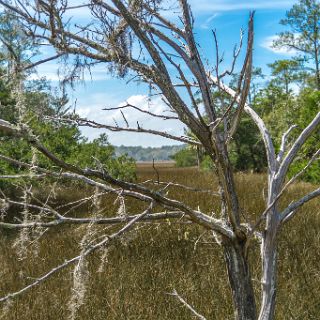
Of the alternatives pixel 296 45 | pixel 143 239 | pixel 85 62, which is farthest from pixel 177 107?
pixel 296 45

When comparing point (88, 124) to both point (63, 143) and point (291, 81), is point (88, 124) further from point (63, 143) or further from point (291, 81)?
point (291, 81)

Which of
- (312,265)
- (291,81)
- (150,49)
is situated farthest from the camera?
(291,81)

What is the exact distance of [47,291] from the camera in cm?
471

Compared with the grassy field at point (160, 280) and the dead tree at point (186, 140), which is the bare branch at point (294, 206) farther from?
the grassy field at point (160, 280)

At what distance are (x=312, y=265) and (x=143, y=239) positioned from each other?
2.55 meters

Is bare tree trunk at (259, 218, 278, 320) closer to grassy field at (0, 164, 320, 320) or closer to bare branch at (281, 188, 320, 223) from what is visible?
bare branch at (281, 188, 320, 223)

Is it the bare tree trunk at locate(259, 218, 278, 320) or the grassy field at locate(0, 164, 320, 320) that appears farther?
the grassy field at locate(0, 164, 320, 320)

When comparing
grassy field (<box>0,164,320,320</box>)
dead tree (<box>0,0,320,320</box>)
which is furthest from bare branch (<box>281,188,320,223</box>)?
grassy field (<box>0,164,320,320</box>)

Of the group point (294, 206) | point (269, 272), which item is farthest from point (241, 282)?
point (294, 206)

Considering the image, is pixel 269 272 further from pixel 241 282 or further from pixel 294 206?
pixel 294 206

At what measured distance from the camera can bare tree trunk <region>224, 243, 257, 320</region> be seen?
51.5 inches

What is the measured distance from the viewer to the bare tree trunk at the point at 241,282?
131 centimetres

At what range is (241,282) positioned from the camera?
4.29ft

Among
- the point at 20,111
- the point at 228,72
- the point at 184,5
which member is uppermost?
the point at 184,5
